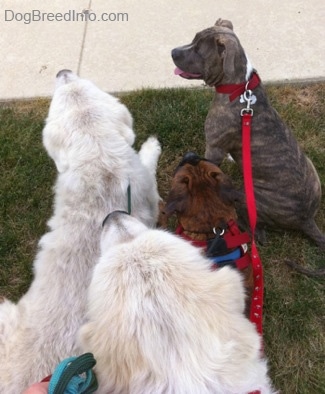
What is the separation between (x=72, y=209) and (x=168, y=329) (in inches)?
54.9

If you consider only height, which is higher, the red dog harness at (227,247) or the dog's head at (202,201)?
the dog's head at (202,201)

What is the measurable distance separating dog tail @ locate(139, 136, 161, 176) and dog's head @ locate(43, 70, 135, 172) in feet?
3.23

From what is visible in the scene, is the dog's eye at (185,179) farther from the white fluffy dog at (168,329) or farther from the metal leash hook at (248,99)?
the white fluffy dog at (168,329)

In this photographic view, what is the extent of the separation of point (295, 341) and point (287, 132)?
1620mm

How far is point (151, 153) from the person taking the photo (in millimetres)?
4113

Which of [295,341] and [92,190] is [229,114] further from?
[295,341]

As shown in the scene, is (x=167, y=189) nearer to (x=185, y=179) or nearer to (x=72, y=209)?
(x=185, y=179)

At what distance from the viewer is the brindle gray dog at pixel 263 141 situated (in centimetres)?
340

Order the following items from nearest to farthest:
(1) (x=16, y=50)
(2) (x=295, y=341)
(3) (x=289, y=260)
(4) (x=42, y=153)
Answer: (2) (x=295, y=341) → (3) (x=289, y=260) → (4) (x=42, y=153) → (1) (x=16, y=50)

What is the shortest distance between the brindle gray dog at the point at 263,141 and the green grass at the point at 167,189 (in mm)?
455

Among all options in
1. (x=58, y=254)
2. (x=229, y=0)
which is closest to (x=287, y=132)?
(x=58, y=254)

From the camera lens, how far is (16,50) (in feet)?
17.4
